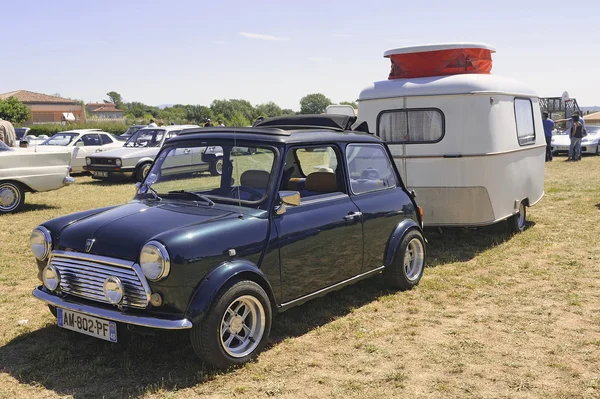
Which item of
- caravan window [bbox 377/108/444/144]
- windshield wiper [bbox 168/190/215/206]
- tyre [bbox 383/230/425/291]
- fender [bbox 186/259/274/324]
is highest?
caravan window [bbox 377/108/444/144]

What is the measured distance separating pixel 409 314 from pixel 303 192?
61.6 inches

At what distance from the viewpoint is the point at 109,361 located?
4648 millimetres

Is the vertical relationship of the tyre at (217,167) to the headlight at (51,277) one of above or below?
above

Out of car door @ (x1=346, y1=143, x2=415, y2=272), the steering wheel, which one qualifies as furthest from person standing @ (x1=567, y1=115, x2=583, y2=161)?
the steering wheel

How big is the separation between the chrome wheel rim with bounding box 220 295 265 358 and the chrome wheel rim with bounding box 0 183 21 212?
29.2 ft

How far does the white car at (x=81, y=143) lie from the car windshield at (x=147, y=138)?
3.91 ft

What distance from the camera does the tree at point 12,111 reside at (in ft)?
176

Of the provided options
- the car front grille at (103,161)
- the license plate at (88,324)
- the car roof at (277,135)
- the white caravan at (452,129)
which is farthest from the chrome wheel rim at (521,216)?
the car front grille at (103,161)

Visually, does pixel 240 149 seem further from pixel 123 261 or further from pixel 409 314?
pixel 409 314

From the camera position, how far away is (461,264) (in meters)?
7.73

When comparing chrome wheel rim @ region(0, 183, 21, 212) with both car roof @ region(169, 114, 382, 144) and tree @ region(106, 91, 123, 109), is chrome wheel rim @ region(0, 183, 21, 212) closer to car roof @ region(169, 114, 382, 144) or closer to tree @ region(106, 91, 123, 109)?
car roof @ region(169, 114, 382, 144)

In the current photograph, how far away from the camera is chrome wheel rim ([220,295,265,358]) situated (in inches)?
177

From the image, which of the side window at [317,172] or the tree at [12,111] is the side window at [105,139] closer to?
the side window at [317,172]

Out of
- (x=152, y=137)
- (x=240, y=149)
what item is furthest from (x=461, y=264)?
(x=152, y=137)
